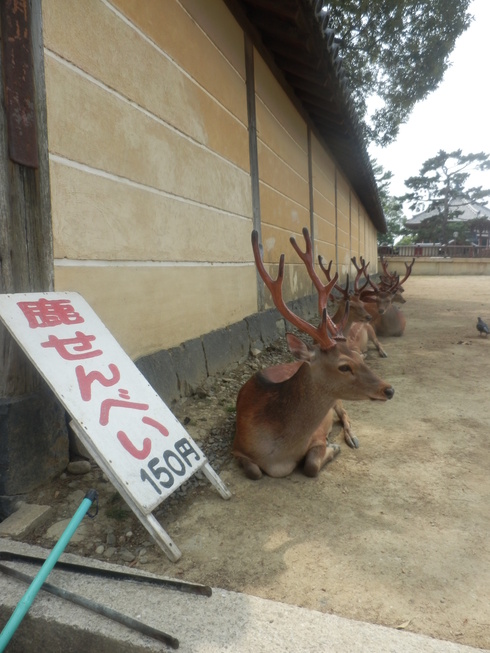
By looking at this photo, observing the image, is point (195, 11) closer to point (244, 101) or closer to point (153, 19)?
point (153, 19)

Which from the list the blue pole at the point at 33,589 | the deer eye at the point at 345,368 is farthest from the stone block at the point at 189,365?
the blue pole at the point at 33,589

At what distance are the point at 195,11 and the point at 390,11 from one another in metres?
7.50

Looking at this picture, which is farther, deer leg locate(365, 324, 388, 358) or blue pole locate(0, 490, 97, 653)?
deer leg locate(365, 324, 388, 358)

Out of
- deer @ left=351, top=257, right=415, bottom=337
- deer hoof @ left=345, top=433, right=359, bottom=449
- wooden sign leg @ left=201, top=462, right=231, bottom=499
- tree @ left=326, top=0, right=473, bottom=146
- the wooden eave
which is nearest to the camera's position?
wooden sign leg @ left=201, top=462, right=231, bottom=499

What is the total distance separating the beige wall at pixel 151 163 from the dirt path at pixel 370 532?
992 mm

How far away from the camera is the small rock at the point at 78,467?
2.28 meters

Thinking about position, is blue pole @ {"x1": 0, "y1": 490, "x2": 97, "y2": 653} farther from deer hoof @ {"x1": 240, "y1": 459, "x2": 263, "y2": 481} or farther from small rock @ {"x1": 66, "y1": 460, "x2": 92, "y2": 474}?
deer hoof @ {"x1": 240, "y1": 459, "x2": 263, "y2": 481}

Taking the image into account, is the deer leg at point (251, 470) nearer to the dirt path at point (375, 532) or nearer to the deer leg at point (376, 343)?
the dirt path at point (375, 532)

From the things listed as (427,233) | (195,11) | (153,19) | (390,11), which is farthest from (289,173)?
(427,233)

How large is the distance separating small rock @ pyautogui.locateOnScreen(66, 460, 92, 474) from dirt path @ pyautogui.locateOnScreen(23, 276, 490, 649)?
0.06 meters

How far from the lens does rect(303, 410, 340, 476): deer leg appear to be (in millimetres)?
2500

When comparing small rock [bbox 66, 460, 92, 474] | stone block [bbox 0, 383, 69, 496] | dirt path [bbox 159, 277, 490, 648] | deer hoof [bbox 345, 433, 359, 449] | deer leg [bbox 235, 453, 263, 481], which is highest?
stone block [bbox 0, 383, 69, 496]

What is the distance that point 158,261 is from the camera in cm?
322

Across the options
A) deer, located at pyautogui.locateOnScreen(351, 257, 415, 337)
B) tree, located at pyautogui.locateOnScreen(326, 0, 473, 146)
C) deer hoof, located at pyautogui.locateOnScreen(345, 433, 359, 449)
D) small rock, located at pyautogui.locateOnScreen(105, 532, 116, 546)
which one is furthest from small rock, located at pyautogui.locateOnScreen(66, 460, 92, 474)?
tree, located at pyautogui.locateOnScreen(326, 0, 473, 146)
